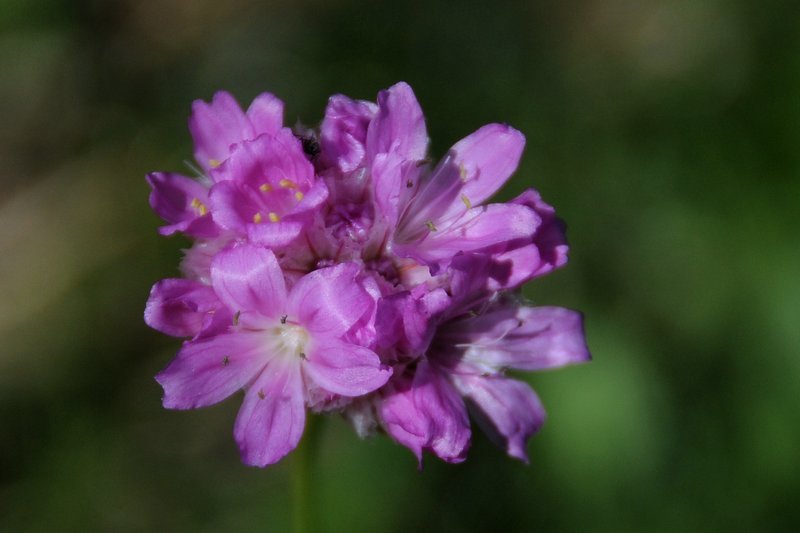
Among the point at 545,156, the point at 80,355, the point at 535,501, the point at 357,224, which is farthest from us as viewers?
the point at 545,156

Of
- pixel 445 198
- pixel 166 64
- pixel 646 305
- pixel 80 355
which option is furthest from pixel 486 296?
pixel 166 64

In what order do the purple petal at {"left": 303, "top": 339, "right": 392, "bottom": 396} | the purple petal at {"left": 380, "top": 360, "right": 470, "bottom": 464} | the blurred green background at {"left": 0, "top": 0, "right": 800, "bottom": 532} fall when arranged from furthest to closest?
the blurred green background at {"left": 0, "top": 0, "right": 800, "bottom": 532}
the purple petal at {"left": 380, "top": 360, "right": 470, "bottom": 464}
the purple petal at {"left": 303, "top": 339, "right": 392, "bottom": 396}

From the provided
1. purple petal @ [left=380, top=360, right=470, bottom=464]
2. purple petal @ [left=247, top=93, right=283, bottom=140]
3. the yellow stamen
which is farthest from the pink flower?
purple petal @ [left=247, top=93, right=283, bottom=140]

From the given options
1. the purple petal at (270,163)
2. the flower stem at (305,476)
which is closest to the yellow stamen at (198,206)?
the purple petal at (270,163)

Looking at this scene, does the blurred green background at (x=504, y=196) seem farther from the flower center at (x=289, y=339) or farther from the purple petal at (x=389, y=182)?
the purple petal at (x=389, y=182)

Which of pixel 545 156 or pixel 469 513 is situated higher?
pixel 545 156

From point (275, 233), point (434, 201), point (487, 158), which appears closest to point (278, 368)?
point (275, 233)

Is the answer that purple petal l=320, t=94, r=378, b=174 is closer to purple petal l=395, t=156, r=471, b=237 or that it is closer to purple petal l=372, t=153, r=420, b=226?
purple petal l=372, t=153, r=420, b=226

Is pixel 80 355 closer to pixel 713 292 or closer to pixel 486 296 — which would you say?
pixel 486 296
